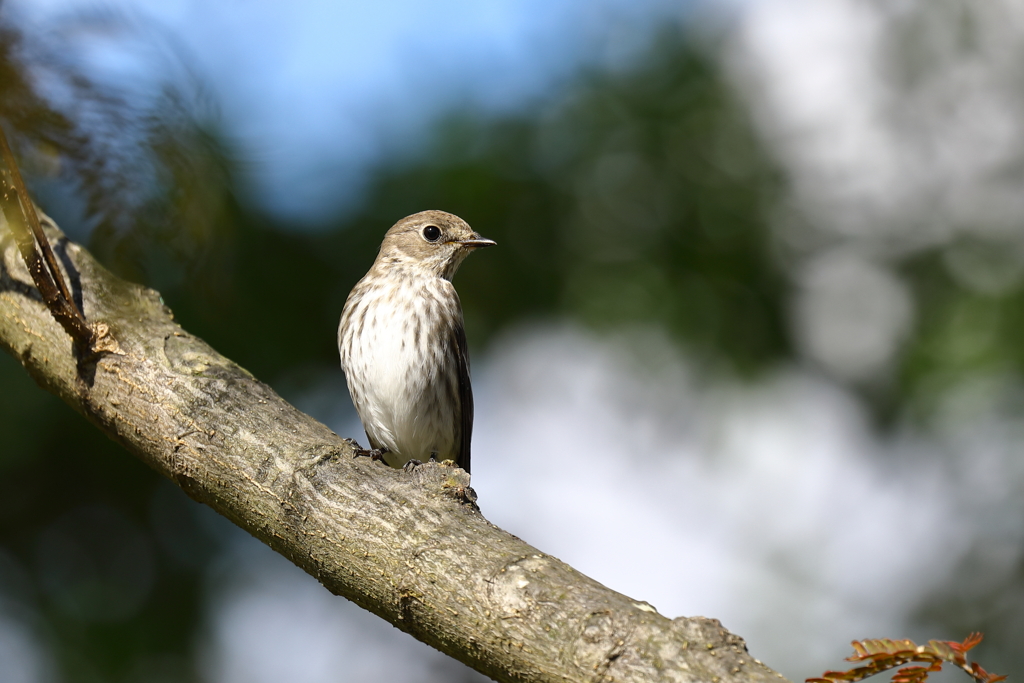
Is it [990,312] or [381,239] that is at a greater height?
[990,312]

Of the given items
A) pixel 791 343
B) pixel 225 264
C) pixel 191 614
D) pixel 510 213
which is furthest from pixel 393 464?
pixel 225 264

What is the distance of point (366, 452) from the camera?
4105 millimetres

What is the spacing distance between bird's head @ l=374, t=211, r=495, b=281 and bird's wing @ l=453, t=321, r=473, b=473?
1.82 ft

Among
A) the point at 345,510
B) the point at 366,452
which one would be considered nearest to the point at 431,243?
the point at 366,452

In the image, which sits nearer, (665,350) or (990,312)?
(990,312)

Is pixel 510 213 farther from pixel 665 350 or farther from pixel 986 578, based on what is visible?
pixel 986 578

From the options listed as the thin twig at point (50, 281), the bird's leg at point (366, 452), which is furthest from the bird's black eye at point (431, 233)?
the thin twig at point (50, 281)

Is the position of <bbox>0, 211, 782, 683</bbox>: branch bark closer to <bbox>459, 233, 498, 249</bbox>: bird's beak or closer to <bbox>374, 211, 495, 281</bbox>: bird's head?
<bbox>374, 211, 495, 281</bbox>: bird's head

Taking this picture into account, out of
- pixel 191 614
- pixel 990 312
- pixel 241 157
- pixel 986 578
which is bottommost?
pixel 191 614

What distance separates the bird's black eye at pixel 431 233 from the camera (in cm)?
578

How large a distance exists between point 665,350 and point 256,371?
10.5 feet

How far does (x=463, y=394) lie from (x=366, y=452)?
1.43 m

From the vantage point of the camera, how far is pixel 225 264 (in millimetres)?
1765

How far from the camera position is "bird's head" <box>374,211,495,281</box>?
18.8 feet
